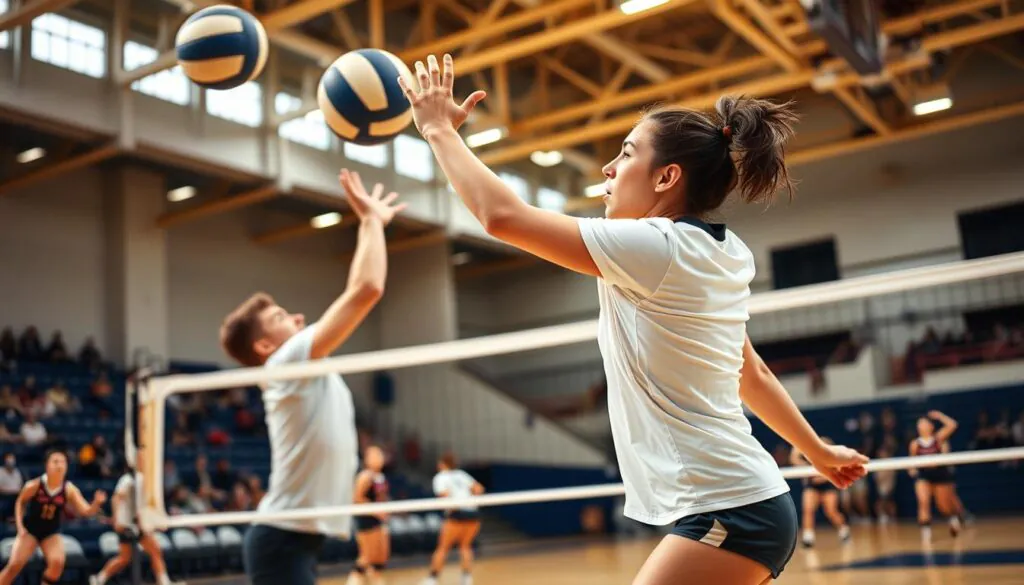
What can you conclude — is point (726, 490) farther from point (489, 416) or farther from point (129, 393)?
point (489, 416)

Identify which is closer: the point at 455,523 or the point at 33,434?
the point at 455,523

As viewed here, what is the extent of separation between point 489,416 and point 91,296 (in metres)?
8.75

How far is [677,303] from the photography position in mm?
1967

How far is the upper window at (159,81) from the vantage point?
55.0ft

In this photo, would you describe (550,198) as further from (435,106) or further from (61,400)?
(435,106)

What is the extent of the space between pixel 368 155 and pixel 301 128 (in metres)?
1.63

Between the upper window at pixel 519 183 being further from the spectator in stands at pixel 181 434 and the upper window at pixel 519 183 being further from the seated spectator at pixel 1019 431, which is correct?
the seated spectator at pixel 1019 431

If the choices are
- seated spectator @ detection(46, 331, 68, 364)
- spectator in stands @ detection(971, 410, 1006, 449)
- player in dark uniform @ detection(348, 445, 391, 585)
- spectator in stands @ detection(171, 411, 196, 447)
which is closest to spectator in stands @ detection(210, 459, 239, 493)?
spectator in stands @ detection(171, 411, 196, 447)

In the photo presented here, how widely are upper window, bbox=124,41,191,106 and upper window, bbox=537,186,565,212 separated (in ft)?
30.2

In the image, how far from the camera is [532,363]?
83.8 ft

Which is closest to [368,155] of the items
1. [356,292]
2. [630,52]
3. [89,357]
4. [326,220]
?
[326,220]

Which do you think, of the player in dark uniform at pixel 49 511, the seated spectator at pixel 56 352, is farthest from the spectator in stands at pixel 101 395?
the player in dark uniform at pixel 49 511

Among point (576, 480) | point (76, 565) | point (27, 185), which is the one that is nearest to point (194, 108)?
point (27, 185)

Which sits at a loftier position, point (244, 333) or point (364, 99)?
point (364, 99)
